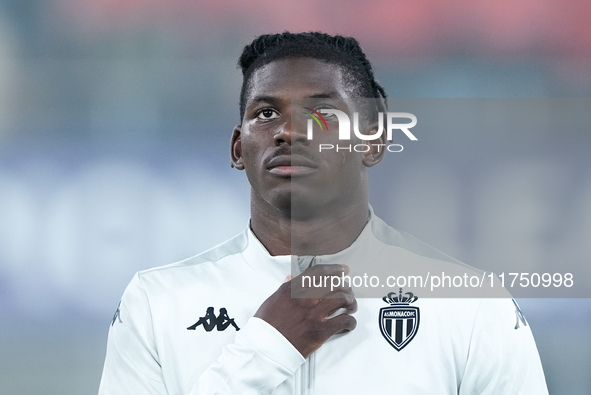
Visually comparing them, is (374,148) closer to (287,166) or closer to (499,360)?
(287,166)

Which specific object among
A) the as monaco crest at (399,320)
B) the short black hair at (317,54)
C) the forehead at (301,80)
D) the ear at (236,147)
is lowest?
the as monaco crest at (399,320)

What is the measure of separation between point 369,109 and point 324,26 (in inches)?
21.7

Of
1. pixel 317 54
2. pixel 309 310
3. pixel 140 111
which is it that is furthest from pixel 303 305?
pixel 140 111

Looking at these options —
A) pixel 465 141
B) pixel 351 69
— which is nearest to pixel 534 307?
pixel 465 141

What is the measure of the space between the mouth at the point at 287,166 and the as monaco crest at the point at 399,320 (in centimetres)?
32

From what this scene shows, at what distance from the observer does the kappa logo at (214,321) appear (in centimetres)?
147

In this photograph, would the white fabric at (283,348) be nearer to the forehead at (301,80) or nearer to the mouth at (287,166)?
the mouth at (287,166)

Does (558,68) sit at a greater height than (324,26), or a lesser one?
lesser

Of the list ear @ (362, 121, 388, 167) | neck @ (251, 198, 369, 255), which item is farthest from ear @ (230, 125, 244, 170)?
ear @ (362, 121, 388, 167)

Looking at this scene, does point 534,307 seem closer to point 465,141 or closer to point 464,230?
point 464,230

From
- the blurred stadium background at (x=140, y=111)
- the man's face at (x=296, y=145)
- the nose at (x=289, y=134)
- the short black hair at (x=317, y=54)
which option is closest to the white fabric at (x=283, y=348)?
the man's face at (x=296, y=145)

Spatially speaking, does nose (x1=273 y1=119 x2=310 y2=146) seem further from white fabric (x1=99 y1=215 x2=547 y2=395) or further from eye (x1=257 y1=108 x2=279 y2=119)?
white fabric (x1=99 y1=215 x2=547 y2=395)

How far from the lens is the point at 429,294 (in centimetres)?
150

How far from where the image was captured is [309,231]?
154cm
